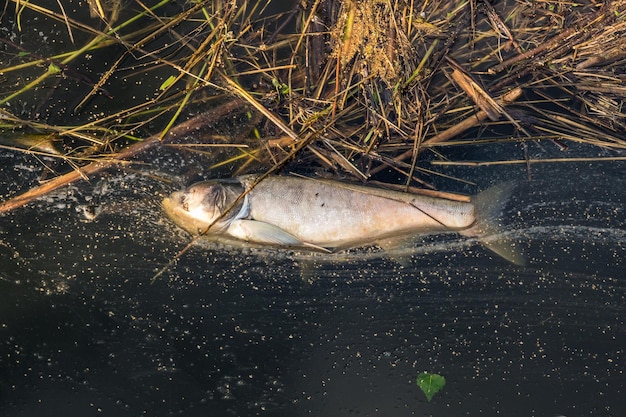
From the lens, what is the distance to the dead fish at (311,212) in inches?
118

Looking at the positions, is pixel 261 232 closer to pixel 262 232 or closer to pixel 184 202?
pixel 262 232

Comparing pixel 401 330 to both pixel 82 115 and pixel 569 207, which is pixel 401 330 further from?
pixel 82 115

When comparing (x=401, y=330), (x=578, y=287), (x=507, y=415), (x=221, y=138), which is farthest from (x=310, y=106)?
(x=507, y=415)

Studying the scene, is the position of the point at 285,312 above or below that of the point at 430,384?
above

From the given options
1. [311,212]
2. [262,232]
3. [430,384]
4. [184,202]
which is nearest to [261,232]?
[262,232]

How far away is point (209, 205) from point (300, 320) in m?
0.85

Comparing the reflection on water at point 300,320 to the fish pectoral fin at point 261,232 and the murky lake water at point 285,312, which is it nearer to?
the murky lake water at point 285,312

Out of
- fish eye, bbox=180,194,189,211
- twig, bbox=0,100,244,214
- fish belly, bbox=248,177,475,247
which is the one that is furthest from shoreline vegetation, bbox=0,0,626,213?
fish eye, bbox=180,194,189,211

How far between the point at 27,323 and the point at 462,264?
8.30 feet

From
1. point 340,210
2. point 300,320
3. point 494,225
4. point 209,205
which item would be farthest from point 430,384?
point 209,205

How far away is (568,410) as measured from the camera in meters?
3.15

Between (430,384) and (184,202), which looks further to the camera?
(430,384)

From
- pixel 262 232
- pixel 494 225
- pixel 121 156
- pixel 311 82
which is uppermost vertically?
pixel 311 82

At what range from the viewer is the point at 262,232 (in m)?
3.01
